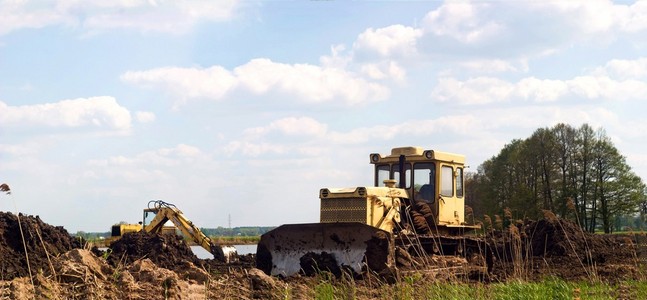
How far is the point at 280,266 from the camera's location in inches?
632

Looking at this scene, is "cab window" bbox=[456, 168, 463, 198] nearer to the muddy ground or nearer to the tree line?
the muddy ground

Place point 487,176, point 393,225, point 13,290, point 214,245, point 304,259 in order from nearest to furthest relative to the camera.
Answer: point 13,290 < point 304,259 < point 393,225 < point 214,245 < point 487,176

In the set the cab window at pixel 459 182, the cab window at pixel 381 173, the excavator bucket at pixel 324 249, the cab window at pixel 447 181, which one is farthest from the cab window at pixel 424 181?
the excavator bucket at pixel 324 249


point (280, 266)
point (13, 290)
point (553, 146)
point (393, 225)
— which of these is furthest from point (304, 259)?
point (553, 146)

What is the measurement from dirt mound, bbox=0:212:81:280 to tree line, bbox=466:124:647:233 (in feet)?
113

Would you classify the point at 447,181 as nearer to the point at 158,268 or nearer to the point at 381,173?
the point at 381,173

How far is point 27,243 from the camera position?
15.2m

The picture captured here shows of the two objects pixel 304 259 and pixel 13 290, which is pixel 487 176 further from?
pixel 13 290

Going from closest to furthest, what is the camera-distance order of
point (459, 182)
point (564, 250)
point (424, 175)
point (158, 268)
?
point (158, 268) < point (424, 175) < point (459, 182) < point (564, 250)

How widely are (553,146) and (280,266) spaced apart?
39.9 metres

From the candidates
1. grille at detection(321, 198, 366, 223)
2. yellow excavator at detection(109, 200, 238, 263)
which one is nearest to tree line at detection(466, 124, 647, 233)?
yellow excavator at detection(109, 200, 238, 263)

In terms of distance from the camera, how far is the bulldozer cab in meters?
17.5

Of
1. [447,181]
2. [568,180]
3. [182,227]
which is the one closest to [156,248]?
[182,227]

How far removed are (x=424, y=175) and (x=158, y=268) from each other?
24.1 feet
